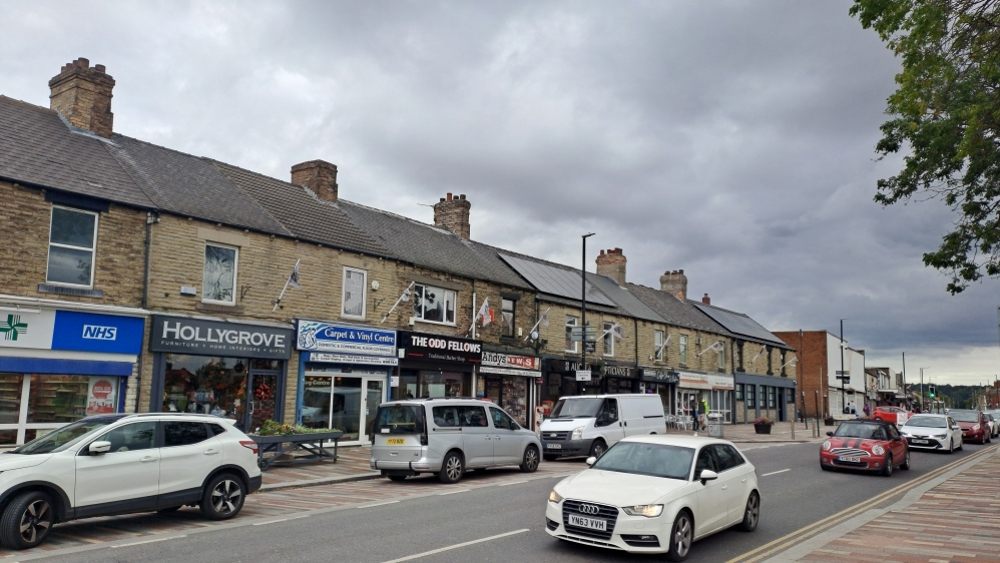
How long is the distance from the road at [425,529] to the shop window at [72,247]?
23.9 ft

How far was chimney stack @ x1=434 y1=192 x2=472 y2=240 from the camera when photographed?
33.3m

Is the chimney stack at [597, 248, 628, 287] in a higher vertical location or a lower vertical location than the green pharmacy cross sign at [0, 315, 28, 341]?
higher

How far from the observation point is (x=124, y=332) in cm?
1717

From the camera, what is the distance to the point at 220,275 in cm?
1978

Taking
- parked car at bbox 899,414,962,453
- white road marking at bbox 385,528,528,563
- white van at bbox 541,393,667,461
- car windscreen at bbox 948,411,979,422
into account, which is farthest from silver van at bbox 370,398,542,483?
car windscreen at bbox 948,411,979,422

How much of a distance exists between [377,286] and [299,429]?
7.07m

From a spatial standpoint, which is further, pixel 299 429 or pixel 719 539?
pixel 299 429

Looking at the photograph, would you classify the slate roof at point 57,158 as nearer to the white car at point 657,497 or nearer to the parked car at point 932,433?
the white car at point 657,497

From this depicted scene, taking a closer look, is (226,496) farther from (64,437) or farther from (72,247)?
(72,247)

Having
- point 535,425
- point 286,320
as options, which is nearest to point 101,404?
point 286,320

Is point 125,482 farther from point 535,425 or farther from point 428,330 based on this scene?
point 535,425

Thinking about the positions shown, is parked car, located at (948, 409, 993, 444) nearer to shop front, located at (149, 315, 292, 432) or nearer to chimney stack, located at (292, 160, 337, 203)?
chimney stack, located at (292, 160, 337, 203)

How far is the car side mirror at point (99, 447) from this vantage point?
9.68 metres

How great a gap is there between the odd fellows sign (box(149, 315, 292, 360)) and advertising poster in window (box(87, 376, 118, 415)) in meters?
1.19
